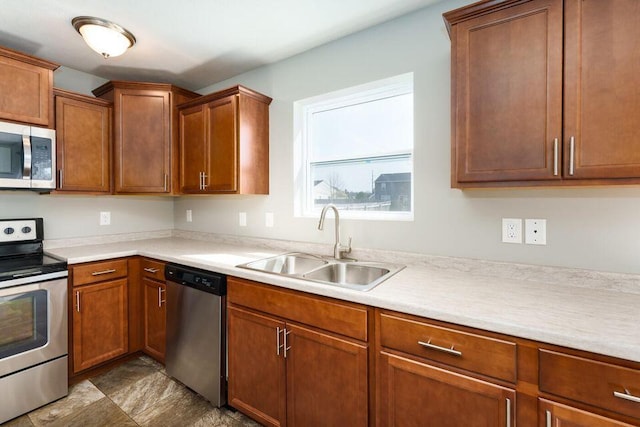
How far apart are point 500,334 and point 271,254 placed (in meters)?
1.55

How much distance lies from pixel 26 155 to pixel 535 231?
305 cm

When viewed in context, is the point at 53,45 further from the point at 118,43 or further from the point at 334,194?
the point at 334,194

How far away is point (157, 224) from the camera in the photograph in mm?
3199

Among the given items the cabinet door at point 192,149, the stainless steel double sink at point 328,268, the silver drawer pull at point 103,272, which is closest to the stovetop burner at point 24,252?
the silver drawer pull at point 103,272

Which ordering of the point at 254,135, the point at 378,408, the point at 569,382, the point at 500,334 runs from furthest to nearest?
the point at 254,135
the point at 378,408
the point at 500,334
the point at 569,382

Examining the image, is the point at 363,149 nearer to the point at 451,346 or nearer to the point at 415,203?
the point at 415,203

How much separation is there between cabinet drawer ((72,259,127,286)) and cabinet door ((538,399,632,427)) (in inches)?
103

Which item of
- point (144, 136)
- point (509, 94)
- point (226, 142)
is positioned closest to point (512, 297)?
point (509, 94)

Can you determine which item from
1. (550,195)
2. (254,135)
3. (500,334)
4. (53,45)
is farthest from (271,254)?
(53,45)

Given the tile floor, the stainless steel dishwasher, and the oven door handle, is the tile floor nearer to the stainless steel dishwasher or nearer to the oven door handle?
the stainless steel dishwasher

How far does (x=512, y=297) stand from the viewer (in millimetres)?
1282

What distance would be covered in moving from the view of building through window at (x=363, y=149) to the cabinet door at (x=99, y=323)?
5.23 ft

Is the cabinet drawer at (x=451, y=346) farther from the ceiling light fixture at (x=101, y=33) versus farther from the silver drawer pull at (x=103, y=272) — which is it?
the ceiling light fixture at (x=101, y=33)

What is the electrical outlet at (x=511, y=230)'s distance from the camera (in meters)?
1.57
